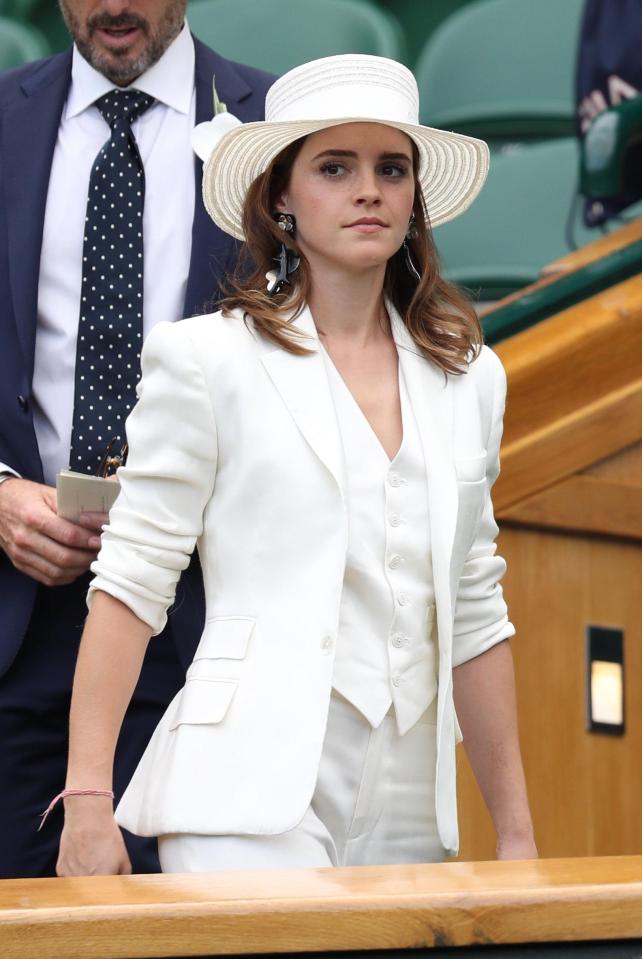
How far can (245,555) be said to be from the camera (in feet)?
6.13

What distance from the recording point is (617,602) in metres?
2.65

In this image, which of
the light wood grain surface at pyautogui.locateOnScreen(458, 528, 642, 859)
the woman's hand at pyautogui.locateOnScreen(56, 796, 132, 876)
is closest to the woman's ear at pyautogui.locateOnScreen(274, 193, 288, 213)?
the woman's hand at pyautogui.locateOnScreen(56, 796, 132, 876)

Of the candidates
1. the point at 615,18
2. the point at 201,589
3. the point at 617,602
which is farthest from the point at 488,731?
the point at 615,18

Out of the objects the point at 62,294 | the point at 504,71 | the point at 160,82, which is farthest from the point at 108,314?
the point at 504,71

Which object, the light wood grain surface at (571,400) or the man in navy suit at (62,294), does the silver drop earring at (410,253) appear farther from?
the light wood grain surface at (571,400)

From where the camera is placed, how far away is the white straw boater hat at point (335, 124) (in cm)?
197

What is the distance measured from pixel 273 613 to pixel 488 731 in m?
0.35

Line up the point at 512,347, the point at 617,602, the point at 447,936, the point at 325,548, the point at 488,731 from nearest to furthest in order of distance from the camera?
the point at 447,936
the point at 325,548
the point at 488,731
the point at 617,602
the point at 512,347

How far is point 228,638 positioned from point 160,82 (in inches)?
35.6

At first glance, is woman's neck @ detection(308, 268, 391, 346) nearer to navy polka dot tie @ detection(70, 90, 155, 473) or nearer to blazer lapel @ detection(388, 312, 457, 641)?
blazer lapel @ detection(388, 312, 457, 641)

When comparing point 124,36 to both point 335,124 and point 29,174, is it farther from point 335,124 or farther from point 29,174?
point 335,124

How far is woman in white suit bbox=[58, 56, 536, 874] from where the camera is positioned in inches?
72.1

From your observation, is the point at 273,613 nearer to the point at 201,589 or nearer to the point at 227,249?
the point at 201,589

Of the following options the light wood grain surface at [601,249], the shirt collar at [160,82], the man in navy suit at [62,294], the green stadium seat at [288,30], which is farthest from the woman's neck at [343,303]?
the green stadium seat at [288,30]
